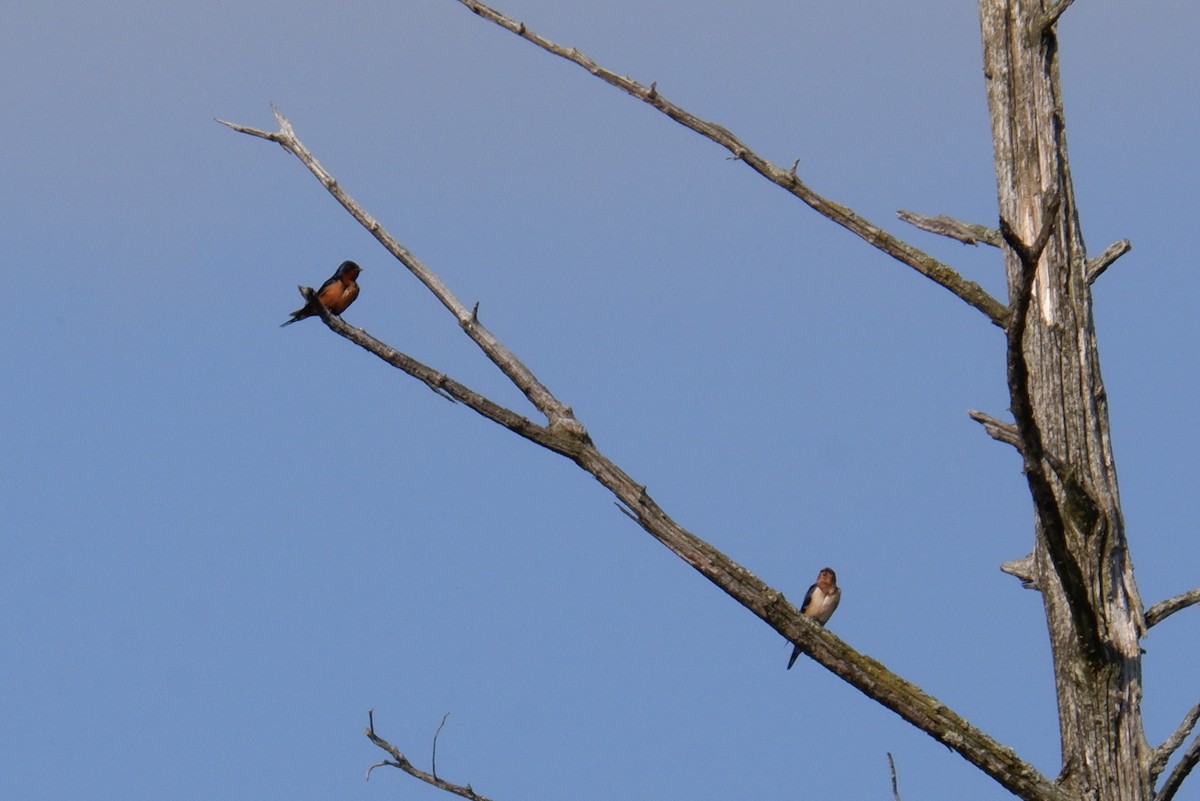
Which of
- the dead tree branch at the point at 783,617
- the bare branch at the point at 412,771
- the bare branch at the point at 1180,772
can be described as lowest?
the bare branch at the point at 412,771

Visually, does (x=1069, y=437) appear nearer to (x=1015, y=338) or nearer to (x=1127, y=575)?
(x=1127, y=575)

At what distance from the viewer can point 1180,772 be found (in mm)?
4844

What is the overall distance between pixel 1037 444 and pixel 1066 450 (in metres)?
1.15

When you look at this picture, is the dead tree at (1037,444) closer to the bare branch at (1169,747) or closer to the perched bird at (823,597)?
the bare branch at (1169,747)

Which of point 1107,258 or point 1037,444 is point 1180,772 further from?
point 1107,258

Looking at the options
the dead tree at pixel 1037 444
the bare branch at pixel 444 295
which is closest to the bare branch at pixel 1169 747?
the dead tree at pixel 1037 444

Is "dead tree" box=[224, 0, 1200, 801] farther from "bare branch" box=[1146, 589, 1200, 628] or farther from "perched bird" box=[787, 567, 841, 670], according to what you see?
"perched bird" box=[787, 567, 841, 670]

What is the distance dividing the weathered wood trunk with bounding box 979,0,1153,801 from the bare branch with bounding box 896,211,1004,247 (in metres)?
0.11

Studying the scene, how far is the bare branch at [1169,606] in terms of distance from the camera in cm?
529

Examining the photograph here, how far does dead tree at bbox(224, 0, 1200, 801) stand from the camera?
4.98m

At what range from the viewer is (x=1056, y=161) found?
18.6 feet

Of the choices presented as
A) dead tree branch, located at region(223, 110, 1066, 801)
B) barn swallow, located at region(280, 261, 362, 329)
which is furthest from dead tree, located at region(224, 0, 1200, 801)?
barn swallow, located at region(280, 261, 362, 329)

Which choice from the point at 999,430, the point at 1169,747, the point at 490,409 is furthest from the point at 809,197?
the point at 1169,747

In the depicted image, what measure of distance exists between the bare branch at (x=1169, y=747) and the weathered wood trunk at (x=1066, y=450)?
29mm
